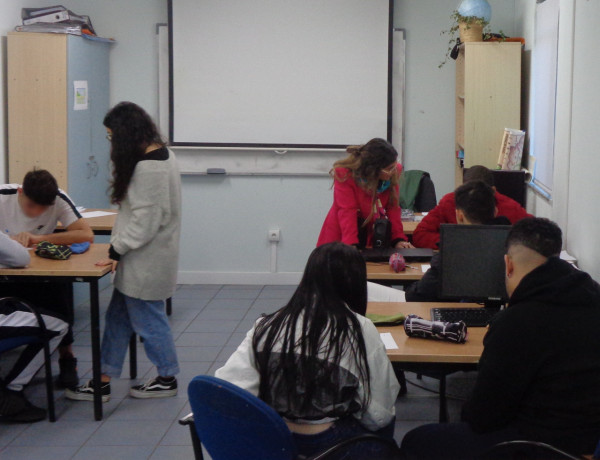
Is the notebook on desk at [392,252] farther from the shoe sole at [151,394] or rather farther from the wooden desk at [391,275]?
the shoe sole at [151,394]

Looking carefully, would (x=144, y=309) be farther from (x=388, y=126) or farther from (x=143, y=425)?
(x=388, y=126)

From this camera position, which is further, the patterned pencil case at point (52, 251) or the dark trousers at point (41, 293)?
the dark trousers at point (41, 293)

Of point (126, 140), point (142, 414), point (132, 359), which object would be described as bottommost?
point (142, 414)

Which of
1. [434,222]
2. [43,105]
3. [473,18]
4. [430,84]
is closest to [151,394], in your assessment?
[434,222]

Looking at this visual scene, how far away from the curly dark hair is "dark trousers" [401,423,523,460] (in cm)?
203

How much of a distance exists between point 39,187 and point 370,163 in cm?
180

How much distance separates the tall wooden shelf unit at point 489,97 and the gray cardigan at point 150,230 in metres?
2.78

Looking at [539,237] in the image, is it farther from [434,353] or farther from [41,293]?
[41,293]

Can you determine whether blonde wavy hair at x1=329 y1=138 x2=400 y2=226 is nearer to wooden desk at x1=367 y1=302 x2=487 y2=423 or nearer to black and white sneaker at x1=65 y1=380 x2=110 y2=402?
wooden desk at x1=367 y1=302 x2=487 y2=423

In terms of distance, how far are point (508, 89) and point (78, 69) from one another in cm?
328

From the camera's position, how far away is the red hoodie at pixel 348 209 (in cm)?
434

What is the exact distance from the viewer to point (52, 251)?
4191mm

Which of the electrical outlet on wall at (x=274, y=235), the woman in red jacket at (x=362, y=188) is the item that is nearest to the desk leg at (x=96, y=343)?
the woman in red jacket at (x=362, y=188)

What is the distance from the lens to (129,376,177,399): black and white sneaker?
4.32 meters
